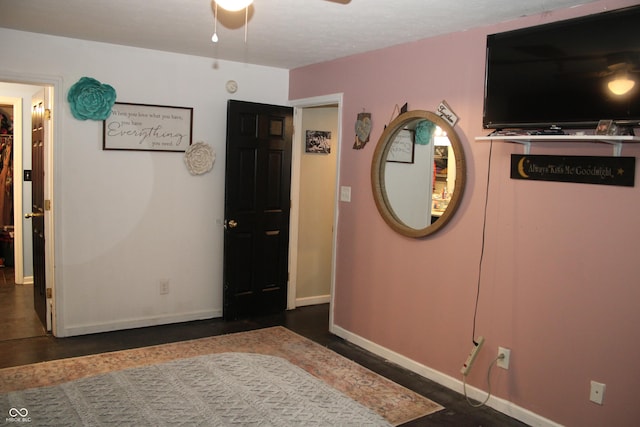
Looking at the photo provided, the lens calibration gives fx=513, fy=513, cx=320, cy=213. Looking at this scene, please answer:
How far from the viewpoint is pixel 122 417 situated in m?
1.55

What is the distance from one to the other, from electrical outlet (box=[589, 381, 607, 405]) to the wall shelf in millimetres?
1159

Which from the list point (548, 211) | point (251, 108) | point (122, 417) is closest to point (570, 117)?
point (548, 211)

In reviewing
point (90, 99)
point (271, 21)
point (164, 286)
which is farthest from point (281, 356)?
point (90, 99)

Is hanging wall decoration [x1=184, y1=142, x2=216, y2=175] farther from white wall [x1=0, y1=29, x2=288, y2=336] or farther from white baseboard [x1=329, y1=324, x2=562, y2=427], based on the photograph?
white baseboard [x1=329, y1=324, x2=562, y2=427]

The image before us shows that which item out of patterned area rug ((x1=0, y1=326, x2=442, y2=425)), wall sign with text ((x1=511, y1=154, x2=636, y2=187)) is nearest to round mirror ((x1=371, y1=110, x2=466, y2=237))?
wall sign with text ((x1=511, y1=154, x2=636, y2=187))

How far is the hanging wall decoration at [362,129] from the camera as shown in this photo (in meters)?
3.92

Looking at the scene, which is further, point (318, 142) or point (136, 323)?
point (318, 142)

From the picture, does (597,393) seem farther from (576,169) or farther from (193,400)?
(193,400)

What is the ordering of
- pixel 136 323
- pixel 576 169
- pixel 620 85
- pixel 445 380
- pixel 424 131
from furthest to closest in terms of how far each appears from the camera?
pixel 136 323 → pixel 424 131 → pixel 445 380 → pixel 576 169 → pixel 620 85

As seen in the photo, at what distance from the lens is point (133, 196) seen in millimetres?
4176

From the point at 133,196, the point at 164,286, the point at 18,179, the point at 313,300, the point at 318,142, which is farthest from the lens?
the point at 18,179

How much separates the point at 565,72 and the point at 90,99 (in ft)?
10.6

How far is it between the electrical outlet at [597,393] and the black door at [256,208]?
9.35ft

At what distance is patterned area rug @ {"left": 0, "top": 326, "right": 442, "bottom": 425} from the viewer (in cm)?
307
